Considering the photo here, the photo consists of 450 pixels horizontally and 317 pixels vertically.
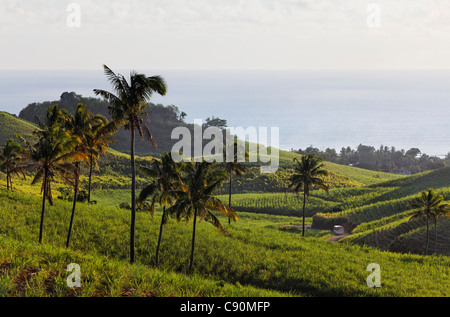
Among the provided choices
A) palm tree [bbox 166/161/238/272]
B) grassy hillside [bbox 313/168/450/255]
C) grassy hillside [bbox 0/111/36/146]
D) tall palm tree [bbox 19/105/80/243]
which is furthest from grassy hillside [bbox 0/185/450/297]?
grassy hillside [bbox 0/111/36/146]

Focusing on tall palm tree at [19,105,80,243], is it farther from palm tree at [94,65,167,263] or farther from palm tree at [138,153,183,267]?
palm tree at [138,153,183,267]

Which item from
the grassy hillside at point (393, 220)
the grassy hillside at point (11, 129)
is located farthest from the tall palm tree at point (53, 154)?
the grassy hillside at point (11, 129)

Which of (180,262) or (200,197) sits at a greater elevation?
(200,197)

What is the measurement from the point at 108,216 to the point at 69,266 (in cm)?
2806

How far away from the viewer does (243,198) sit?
97.8m

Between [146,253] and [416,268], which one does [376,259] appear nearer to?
[416,268]

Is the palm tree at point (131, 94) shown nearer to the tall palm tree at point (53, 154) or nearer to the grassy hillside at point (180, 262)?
the tall palm tree at point (53, 154)

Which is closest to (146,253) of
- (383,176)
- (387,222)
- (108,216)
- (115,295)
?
(108,216)

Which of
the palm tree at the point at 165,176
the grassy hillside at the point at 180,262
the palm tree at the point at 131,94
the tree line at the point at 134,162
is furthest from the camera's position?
the palm tree at the point at 165,176

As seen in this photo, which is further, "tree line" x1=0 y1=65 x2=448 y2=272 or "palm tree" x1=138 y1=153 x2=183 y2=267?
"palm tree" x1=138 y1=153 x2=183 y2=267

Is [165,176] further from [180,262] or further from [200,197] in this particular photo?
[180,262]

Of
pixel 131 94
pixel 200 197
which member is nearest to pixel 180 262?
pixel 200 197

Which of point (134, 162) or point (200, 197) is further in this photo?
point (134, 162)

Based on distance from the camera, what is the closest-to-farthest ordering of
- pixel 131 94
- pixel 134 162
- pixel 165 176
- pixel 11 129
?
pixel 131 94, pixel 165 176, pixel 134 162, pixel 11 129
